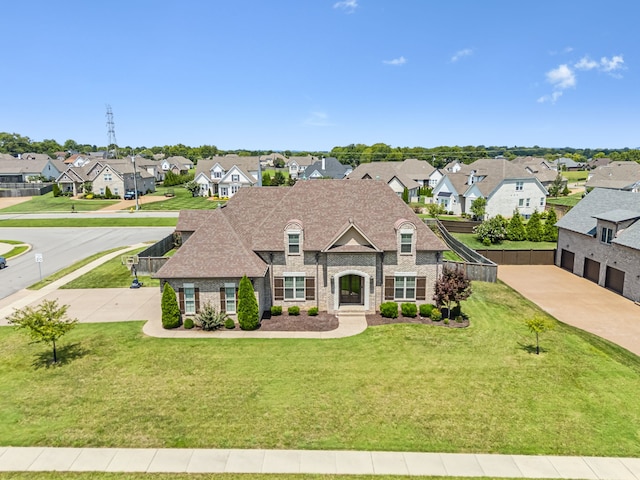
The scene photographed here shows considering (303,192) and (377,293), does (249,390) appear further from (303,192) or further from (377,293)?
(303,192)

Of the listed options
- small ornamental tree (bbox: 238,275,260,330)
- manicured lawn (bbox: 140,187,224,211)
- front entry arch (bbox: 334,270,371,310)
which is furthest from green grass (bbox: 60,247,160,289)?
manicured lawn (bbox: 140,187,224,211)

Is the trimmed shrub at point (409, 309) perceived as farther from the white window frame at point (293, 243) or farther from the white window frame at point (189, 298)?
the white window frame at point (189, 298)

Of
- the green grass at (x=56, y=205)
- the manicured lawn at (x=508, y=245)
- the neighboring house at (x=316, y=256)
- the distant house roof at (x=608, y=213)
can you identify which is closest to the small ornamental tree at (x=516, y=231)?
the manicured lawn at (x=508, y=245)

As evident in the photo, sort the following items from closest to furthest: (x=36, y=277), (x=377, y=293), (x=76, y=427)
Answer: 1. (x=76, y=427)
2. (x=377, y=293)
3. (x=36, y=277)

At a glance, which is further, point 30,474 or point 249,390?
point 249,390

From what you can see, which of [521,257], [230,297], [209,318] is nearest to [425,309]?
[230,297]

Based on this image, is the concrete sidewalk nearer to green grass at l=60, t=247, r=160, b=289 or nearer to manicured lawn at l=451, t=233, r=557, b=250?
green grass at l=60, t=247, r=160, b=289

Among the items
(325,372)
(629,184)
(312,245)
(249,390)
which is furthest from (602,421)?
(629,184)
